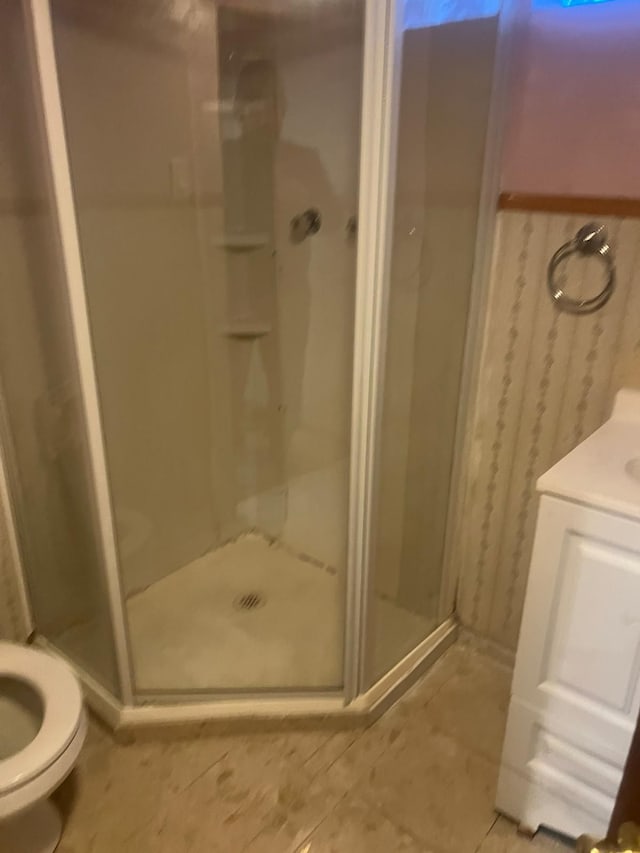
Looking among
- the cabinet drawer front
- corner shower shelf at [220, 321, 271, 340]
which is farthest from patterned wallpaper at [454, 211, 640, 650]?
corner shower shelf at [220, 321, 271, 340]

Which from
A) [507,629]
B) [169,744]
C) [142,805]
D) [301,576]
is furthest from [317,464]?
[142,805]

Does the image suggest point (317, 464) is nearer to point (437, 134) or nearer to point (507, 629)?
point (507, 629)

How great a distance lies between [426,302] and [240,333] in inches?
30.8

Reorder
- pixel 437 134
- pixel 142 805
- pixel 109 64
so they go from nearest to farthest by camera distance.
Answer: pixel 437 134, pixel 142 805, pixel 109 64

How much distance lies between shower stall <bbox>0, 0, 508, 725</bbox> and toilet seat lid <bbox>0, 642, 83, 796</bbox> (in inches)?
9.2

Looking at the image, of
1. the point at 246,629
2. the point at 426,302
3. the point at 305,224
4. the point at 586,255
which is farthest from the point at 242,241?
the point at 246,629

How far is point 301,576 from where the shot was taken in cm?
220

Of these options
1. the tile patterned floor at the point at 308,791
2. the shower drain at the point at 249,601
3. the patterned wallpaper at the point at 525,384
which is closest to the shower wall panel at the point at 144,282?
the shower drain at the point at 249,601

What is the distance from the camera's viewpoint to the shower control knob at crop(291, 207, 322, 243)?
6.36ft

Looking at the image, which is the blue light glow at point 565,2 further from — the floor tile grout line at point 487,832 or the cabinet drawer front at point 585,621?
the floor tile grout line at point 487,832

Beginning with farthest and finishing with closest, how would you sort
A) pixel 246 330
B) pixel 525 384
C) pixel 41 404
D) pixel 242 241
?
pixel 246 330 → pixel 242 241 → pixel 525 384 → pixel 41 404

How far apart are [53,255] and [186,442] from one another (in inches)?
36.5

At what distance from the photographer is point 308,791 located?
1605 millimetres

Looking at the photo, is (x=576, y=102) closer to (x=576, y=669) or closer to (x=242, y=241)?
(x=242, y=241)
